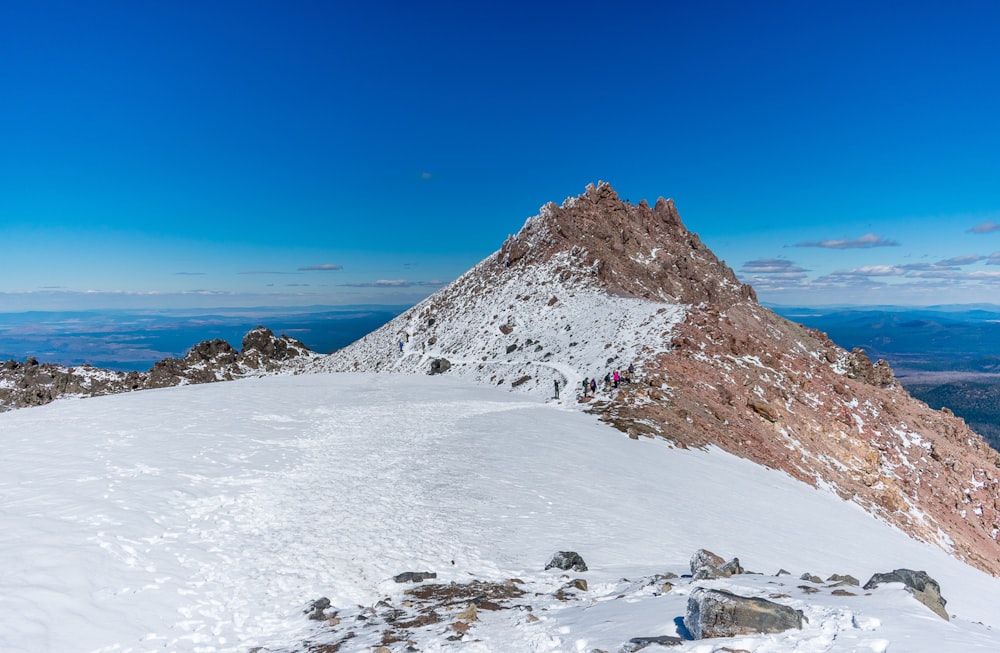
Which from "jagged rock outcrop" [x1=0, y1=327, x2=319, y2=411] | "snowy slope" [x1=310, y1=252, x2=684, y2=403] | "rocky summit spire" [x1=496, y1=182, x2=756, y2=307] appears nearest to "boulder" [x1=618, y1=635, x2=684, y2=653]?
"snowy slope" [x1=310, y1=252, x2=684, y2=403]

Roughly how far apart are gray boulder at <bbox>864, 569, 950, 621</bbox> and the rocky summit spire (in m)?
53.2

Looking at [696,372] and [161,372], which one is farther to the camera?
[161,372]

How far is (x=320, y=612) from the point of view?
10516 millimetres

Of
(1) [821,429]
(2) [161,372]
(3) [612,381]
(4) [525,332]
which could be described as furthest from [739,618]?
(2) [161,372]

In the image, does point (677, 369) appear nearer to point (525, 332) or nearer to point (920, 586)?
point (525, 332)

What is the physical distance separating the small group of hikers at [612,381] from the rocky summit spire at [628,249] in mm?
27332

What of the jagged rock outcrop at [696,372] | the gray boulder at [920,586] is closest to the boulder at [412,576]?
the gray boulder at [920,586]

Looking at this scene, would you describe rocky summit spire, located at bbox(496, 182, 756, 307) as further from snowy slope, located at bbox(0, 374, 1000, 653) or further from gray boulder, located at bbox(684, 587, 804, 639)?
gray boulder, located at bbox(684, 587, 804, 639)

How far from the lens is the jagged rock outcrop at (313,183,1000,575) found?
1239 inches

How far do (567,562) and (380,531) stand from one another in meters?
5.31

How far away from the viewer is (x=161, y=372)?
75750 millimetres

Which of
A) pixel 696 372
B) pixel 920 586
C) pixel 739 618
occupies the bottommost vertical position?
pixel 920 586

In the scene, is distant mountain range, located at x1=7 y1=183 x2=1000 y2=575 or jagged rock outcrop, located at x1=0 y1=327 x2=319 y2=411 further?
jagged rock outcrop, located at x1=0 y1=327 x2=319 y2=411

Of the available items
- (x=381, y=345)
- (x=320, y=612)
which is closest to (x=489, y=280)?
(x=381, y=345)
